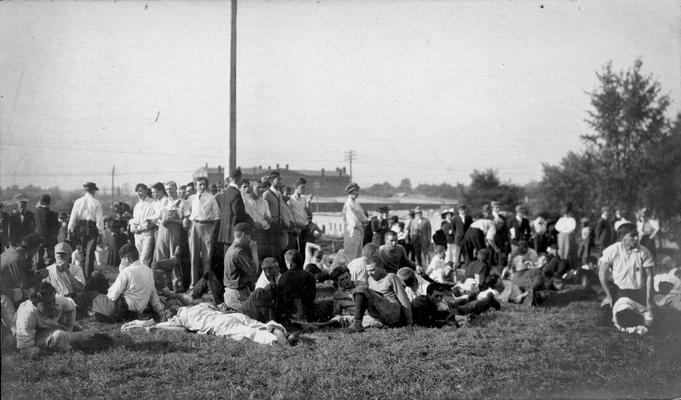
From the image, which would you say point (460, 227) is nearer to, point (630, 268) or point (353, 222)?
point (353, 222)

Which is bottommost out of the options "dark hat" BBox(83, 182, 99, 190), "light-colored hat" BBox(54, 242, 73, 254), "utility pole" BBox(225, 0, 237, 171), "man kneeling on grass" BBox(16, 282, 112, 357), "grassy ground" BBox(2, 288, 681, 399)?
"grassy ground" BBox(2, 288, 681, 399)

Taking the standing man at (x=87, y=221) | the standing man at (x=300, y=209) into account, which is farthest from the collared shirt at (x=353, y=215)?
the standing man at (x=87, y=221)

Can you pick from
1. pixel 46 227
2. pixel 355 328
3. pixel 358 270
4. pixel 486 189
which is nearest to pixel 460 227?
pixel 358 270

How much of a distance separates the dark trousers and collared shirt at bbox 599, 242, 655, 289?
832 centimetres

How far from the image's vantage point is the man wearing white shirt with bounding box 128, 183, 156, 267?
9992 millimetres

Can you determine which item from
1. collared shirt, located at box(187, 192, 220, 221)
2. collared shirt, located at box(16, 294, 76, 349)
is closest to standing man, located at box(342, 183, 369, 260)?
collared shirt, located at box(187, 192, 220, 221)

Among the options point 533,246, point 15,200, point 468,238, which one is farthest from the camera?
point 533,246

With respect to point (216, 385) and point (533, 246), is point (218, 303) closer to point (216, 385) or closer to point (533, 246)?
point (216, 385)

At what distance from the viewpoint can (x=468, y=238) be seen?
14.1 metres

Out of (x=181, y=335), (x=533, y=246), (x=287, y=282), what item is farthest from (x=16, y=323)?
(x=533, y=246)

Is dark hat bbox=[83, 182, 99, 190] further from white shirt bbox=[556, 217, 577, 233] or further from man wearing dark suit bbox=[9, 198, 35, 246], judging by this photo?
white shirt bbox=[556, 217, 577, 233]

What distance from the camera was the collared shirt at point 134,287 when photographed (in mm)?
7809

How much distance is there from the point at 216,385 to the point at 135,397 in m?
0.73

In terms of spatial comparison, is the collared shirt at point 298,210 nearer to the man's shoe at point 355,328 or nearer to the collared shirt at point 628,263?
the man's shoe at point 355,328
